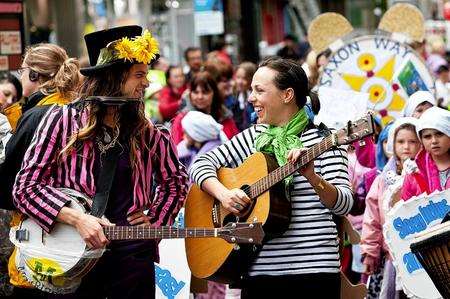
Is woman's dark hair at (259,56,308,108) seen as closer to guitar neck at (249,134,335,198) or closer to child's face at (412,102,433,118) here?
guitar neck at (249,134,335,198)

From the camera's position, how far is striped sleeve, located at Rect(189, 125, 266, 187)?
635 cm

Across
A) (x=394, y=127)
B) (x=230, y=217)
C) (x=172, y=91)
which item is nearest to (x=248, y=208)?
(x=230, y=217)

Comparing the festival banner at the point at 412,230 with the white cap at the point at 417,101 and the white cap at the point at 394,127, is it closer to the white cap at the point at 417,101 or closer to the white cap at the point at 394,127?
the white cap at the point at 394,127

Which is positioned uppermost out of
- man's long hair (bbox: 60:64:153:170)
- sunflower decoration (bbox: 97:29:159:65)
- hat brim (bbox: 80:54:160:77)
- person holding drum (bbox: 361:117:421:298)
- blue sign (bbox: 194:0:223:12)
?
blue sign (bbox: 194:0:223:12)

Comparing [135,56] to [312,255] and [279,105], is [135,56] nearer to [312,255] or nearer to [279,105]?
[279,105]

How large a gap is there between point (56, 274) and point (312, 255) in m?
1.25

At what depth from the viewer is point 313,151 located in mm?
5648

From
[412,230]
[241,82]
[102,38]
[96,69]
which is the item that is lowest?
[412,230]

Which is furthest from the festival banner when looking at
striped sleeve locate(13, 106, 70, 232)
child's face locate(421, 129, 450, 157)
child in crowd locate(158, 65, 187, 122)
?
child in crowd locate(158, 65, 187, 122)

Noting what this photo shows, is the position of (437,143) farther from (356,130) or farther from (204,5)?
(204,5)

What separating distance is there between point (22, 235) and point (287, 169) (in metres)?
1.33

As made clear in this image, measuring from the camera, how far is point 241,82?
533 inches

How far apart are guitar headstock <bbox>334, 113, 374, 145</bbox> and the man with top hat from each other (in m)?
1.04

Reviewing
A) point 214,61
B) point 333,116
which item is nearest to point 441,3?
point 214,61
